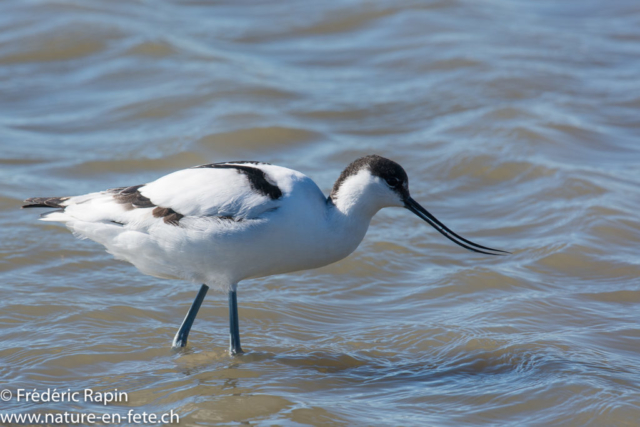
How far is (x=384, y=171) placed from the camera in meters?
5.41

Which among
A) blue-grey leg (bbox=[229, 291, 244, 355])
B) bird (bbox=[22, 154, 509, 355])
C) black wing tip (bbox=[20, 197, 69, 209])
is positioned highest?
black wing tip (bbox=[20, 197, 69, 209])

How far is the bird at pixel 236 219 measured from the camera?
5230 mm

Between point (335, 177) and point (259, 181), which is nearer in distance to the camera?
point (259, 181)

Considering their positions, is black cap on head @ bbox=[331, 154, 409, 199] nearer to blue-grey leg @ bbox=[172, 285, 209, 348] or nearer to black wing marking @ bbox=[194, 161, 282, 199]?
black wing marking @ bbox=[194, 161, 282, 199]

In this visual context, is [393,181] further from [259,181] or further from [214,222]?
[214,222]

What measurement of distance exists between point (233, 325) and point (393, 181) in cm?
144

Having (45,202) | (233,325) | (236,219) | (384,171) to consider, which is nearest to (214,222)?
(236,219)

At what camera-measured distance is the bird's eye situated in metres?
5.45

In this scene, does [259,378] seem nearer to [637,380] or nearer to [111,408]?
[111,408]

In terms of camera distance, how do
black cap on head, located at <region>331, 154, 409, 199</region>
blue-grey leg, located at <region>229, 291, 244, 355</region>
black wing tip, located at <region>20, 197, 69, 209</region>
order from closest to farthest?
1. black cap on head, located at <region>331, 154, 409, 199</region>
2. blue-grey leg, located at <region>229, 291, 244, 355</region>
3. black wing tip, located at <region>20, 197, 69, 209</region>

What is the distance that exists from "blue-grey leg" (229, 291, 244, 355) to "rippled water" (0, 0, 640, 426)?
0.14m

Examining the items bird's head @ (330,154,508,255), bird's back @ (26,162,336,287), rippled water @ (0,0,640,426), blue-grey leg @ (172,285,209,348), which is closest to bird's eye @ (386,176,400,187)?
bird's head @ (330,154,508,255)

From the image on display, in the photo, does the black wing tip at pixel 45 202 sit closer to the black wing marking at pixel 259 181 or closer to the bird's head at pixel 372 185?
the black wing marking at pixel 259 181

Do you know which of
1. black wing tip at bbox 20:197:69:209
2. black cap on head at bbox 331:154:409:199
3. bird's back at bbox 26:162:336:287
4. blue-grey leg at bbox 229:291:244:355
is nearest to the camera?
bird's back at bbox 26:162:336:287
